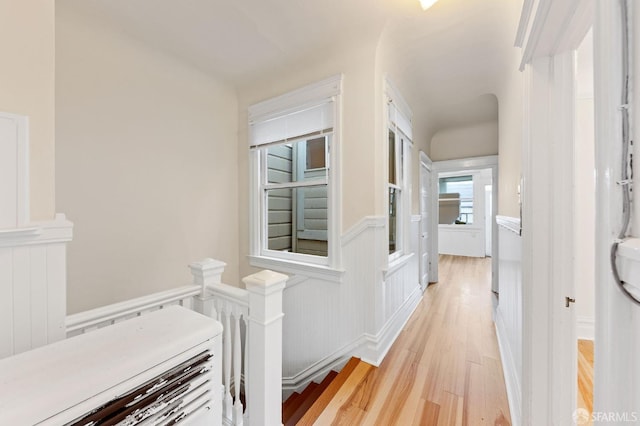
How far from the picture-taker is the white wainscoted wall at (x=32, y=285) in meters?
0.86

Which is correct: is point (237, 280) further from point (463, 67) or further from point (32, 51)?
point (463, 67)

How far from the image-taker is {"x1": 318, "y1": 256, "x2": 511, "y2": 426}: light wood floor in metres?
1.49

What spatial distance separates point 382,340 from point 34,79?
254 centimetres

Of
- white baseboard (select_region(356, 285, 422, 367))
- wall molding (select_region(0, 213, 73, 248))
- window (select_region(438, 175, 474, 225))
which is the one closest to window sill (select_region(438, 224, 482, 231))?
window (select_region(438, 175, 474, 225))

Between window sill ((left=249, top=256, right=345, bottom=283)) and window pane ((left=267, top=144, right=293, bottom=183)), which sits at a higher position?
window pane ((left=267, top=144, right=293, bottom=183))

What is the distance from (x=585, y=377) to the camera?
177 centimetres

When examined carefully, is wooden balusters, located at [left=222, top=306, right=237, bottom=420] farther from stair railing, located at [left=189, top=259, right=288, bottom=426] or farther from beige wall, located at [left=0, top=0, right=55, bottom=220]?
beige wall, located at [left=0, top=0, right=55, bottom=220]

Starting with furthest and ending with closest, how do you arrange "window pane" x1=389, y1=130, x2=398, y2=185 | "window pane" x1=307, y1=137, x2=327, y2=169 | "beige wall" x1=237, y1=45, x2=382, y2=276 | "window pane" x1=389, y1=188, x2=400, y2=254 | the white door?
the white door
"window pane" x1=389, y1=188, x2=400, y2=254
"window pane" x1=389, y1=130, x2=398, y2=185
"window pane" x1=307, y1=137, x2=327, y2=169
"beige wall" x1=237, y1=45, x2=382, y2=276

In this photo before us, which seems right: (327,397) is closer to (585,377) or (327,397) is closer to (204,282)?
(204,282)

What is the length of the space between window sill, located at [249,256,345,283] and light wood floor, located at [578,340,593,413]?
171 centimetres

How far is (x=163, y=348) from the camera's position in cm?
70

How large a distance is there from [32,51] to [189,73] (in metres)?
1.58

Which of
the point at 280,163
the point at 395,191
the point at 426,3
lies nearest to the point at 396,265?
the point at 395,191

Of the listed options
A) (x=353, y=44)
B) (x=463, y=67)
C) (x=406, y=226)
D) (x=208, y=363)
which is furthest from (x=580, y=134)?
(x=208, y=363)
